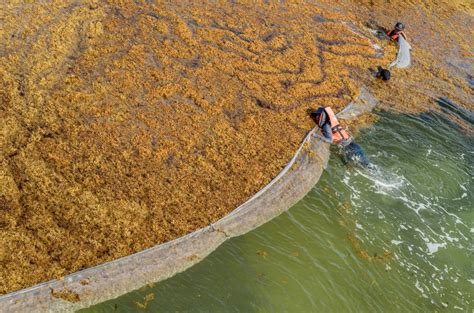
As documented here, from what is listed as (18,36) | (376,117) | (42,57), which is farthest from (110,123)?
(376,117)

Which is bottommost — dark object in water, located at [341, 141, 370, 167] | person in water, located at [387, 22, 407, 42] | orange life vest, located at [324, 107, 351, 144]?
dark object in water, located at [341, 141, 370, 167]

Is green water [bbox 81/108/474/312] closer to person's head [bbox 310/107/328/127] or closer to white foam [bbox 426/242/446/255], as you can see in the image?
white foam [bbox 426/242/446/255]

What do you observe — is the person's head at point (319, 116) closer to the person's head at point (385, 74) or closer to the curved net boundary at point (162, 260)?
the curved net boundary at point (162, 260)

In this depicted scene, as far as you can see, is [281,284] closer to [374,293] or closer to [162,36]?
[374,293]

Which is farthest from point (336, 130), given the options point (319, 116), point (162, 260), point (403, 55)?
point (403, 55)

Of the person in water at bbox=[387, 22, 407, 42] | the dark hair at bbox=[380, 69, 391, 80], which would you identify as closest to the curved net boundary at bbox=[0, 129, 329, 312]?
the dark hair at bbox=[380, 69, 391, 80]

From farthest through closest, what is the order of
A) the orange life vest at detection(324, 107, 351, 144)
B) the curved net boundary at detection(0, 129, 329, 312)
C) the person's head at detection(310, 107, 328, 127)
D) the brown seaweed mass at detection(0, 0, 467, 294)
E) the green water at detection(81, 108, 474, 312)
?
the person's head at detection(310, 107, 328, 127) → the orange life vest at detection(324, 107, 351, 144) → the brown seaweed mass at detection(0, 0, 467, 294) → the green water at detection(81, 108, 474, 312) → the curved net boundary at detection(0, 129, 329, 312)

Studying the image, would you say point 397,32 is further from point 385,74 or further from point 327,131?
point 327,131
